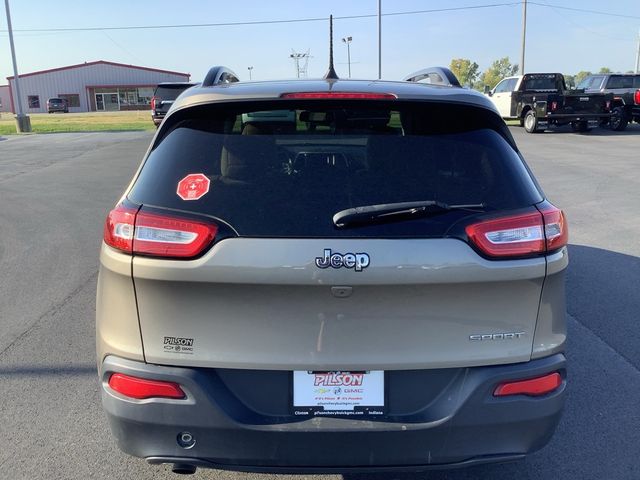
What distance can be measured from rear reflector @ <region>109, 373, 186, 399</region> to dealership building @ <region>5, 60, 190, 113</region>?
86.4 m

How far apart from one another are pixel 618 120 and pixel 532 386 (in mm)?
24059

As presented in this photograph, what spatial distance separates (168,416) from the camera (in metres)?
2.22

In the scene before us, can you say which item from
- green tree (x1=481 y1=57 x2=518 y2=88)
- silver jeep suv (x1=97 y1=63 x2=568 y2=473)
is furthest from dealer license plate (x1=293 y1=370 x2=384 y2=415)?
green tree (x1=481 y1=57 x2=518 y2=88)

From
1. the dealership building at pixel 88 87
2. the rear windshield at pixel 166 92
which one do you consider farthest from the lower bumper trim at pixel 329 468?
the dealership building at pixel 88 87

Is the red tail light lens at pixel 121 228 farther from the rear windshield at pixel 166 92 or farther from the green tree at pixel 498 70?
the green tree at pixel 498 70

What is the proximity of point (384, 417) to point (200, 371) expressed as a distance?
2.33 feet

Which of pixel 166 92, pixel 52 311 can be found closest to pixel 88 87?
pixel 166 92

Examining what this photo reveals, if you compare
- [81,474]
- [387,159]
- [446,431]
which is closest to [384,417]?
[446,431]

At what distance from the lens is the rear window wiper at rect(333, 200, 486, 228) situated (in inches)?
84.7

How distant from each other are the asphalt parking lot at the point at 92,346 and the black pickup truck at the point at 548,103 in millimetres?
10624

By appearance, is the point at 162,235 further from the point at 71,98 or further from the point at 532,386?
the point at 71,98

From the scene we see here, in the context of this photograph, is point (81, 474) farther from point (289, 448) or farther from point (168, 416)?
point (289, 448)

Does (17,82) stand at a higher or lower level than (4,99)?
higher

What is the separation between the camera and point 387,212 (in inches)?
85.4
